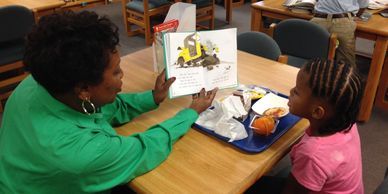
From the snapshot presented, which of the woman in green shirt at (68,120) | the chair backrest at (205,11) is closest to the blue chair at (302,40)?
the woman in green shirt at (68,120)

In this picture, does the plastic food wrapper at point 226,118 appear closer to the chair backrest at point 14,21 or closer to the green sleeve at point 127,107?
the green sleeve at point 127,107

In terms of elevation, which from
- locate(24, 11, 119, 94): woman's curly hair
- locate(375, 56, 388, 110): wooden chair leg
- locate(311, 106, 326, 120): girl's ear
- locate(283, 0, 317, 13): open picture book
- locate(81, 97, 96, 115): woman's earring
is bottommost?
locate(375, 56, 388, 110): wooden chair leg

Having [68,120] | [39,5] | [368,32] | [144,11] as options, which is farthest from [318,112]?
[144,11]

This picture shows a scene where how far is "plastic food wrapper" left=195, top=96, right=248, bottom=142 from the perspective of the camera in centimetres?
121

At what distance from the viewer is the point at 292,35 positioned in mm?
2400

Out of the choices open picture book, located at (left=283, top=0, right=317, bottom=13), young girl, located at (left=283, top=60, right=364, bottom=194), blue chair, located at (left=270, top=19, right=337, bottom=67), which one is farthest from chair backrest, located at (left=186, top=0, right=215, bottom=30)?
young girl, located at (left=283, top=60, right=364, bottom=194)

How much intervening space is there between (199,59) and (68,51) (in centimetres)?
60

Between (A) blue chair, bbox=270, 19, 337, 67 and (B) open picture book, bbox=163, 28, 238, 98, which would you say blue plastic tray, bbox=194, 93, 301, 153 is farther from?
(A) blue chair, bbox=270, 19, 337, 67

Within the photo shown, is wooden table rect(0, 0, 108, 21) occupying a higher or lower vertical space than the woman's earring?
lower

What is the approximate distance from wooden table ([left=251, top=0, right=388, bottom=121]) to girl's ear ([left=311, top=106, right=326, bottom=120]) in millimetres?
1480

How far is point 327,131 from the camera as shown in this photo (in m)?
1.11

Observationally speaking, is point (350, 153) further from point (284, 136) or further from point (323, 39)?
point (323, 39)

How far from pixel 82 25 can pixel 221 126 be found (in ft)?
1.82

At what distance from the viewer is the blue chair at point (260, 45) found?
2025 mm
